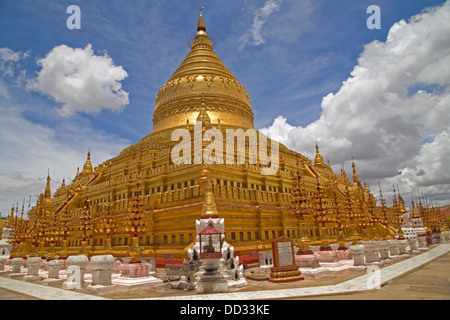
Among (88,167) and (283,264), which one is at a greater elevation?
(88,167)

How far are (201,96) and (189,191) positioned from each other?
18453 mm

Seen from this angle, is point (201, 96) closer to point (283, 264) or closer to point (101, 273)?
point (283, 264)

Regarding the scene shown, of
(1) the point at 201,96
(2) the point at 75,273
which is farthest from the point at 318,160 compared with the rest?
(2) the point at 75,273

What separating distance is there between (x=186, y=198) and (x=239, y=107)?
66.4 feet

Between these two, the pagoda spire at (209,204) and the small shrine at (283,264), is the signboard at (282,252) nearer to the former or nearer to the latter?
the small shrine at (283,264)

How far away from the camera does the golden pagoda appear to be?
2177 centimetres

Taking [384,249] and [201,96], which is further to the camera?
[201,96]

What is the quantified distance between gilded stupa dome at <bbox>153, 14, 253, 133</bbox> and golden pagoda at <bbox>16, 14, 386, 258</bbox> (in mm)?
126

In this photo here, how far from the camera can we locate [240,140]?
3219cm

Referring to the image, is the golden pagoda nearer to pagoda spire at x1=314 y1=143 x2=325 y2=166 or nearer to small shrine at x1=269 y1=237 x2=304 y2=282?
pagoda spire at x1=314 y1=143 x2=325 y2=166

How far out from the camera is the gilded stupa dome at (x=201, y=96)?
120 ft

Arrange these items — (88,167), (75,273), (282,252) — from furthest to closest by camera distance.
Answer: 1. (88,167)
2. (75,273)
3. (282,252)

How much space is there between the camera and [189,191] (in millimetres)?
21953
